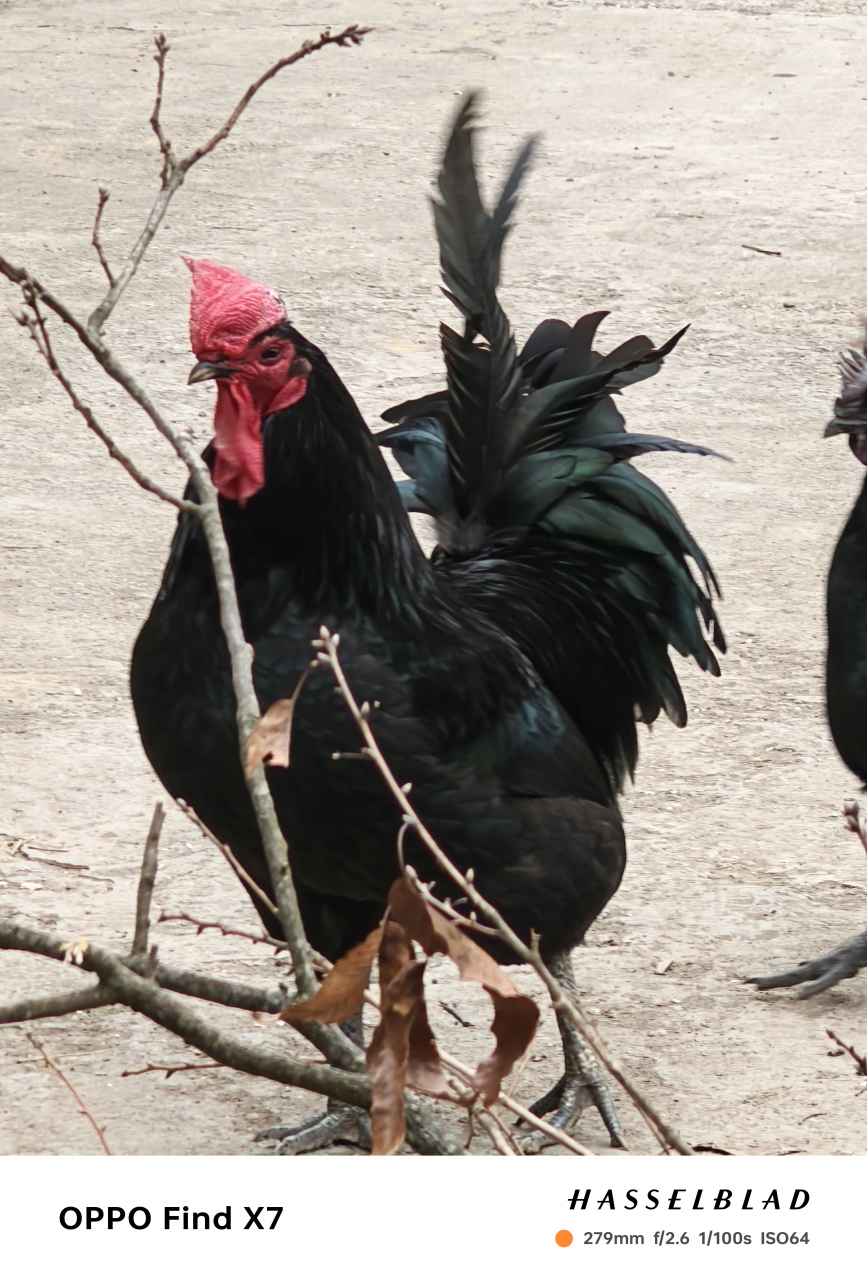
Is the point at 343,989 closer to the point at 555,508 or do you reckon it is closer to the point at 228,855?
the point at 228,855

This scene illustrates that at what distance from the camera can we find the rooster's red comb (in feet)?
10.3

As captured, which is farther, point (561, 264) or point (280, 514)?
point (561, 264)

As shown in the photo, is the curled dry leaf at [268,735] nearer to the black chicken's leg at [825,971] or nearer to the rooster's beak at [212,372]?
the rooster's beak at [212,372]

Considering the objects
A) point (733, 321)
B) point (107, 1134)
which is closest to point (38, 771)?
point (107, 1134)

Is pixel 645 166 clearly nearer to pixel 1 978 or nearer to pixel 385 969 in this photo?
pixel 1 978

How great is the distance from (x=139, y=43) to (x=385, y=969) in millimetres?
11120

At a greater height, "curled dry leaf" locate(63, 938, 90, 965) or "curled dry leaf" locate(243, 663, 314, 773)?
"curled dry leaf" locate(243, 663, 314, 773)

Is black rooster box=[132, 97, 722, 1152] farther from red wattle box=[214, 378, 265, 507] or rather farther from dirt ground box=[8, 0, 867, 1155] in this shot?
dirt ground box=[8, 0, 867, 1155]

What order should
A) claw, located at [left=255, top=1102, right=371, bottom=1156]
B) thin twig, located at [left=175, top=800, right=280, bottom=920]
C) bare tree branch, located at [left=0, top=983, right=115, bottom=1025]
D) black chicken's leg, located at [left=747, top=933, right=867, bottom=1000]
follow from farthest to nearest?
black chicken's leg, located at [left=747, top=933, right=867, bottom=1000], claw, located at [left=255, top=1102, right=371, bottom=1156], thin twig, located at [left=175, top=800, right=280, bottom=920], bare tree branch, located at [left=0, top=983, right=115, bottom=1025]

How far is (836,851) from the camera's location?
15.4 ft

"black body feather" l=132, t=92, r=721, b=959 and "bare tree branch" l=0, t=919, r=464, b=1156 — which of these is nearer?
"bare tree branch" l=0, t=919, r=464, b=1156

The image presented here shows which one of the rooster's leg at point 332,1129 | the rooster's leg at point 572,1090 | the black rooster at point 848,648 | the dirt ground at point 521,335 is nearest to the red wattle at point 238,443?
the rooster's leg at point 332,1129

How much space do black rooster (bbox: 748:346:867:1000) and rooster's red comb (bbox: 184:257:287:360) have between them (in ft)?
4.81

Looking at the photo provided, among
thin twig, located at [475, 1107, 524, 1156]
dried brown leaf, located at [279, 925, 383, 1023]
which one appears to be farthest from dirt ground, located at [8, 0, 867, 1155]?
dried brown leaf, located at [279, 925, 383, 1023]
